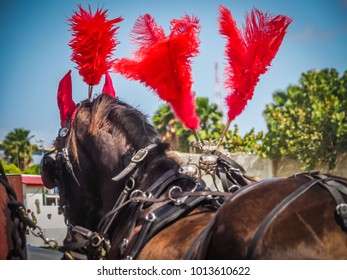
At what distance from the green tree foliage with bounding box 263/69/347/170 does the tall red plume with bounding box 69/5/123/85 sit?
13.3 m

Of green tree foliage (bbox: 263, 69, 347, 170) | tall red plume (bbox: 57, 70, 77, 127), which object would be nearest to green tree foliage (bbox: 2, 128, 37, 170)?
tall red plume (bbox: 57, 70, 77, 127)

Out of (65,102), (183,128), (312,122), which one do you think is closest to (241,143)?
(312,122)

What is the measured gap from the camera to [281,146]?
17.3m

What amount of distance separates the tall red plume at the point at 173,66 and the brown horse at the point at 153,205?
8.7 inches

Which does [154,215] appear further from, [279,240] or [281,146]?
[281,146]

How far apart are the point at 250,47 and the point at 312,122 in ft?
47.2

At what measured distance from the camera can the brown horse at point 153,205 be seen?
79.7 inches

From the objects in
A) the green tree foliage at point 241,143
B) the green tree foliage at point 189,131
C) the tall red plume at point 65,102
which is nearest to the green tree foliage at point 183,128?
the green tree foliage at point 189,131

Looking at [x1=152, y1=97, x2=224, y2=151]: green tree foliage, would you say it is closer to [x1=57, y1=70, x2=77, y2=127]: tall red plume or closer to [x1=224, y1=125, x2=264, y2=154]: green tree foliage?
[x1=224, y1=125, x2=264, y2=154]: green tree foliage

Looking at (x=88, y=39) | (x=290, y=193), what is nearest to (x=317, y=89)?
(x=88, y=39)

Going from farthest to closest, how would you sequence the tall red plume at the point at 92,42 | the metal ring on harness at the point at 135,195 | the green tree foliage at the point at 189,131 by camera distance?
the green tree foliage at the point at 189,131
the tall red plume at the point at 92,42
the metal ring on harness at the point at 135,195

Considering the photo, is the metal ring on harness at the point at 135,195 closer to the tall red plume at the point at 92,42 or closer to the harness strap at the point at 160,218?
the harness strap at the point at 160,218
